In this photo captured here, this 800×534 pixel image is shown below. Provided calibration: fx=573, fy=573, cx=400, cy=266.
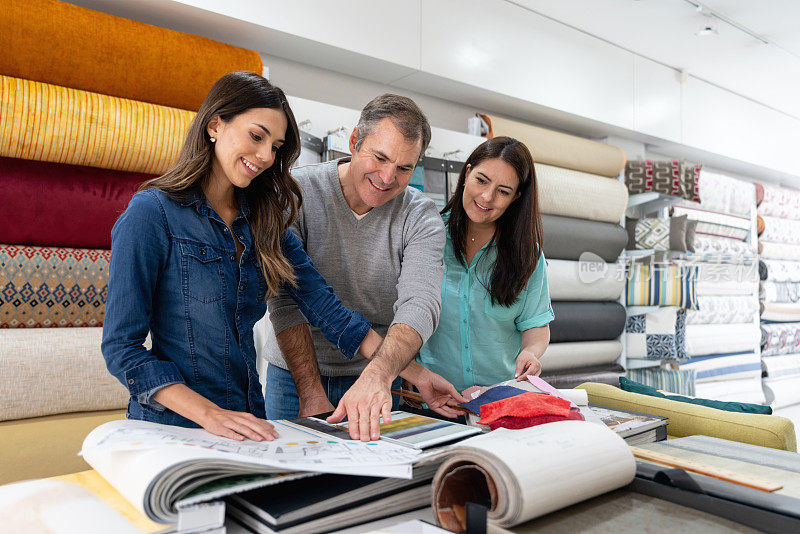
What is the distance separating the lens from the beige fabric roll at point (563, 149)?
2842 millimetres

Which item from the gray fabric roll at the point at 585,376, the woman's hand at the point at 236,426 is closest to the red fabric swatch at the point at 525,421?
the woman's hand at the point at 236,426

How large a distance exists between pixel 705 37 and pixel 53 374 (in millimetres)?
3516

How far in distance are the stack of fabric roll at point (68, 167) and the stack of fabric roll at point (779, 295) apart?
4.37 metres

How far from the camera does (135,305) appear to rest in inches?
31.5

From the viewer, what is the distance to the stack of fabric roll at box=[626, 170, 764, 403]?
3.40 metres

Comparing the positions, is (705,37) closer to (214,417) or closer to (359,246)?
(359,246)

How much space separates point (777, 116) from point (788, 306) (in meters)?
1.49

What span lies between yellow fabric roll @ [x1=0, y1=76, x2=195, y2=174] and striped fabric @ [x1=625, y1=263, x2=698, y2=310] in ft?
8.69

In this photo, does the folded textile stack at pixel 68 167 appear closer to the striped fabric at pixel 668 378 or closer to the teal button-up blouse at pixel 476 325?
the teal button-up blouse at pixel 476 325

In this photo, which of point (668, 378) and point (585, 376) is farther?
point (668, 378)

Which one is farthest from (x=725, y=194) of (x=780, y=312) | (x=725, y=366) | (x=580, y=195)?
(x=580, y=195)

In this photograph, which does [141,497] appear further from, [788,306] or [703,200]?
[788,306]

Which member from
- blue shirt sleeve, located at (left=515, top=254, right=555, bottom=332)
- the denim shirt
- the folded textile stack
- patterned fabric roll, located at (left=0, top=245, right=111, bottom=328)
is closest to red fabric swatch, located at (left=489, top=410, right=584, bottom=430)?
the denim shirt

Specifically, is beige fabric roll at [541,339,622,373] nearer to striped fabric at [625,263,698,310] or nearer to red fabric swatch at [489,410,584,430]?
striped fabric at [625,263,698,310]
